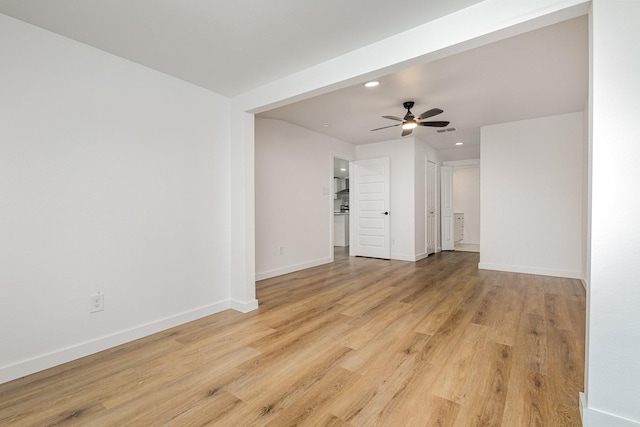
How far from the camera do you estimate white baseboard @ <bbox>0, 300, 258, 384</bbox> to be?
1.90 m

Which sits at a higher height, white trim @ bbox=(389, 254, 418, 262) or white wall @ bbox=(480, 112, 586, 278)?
white wall @ bbox=(480, 112, 586, 278)

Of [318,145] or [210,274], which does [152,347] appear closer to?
[210,274]

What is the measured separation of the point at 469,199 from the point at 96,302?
953cm

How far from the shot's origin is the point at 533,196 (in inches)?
182

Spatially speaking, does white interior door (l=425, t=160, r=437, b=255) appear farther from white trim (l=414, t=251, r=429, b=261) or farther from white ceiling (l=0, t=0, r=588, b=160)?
white ceiling (l=0, t=0, r=588, b=160)

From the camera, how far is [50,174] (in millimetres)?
2039

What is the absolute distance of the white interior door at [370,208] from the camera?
5980 millimetres

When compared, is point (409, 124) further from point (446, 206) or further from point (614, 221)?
point (446, 206)

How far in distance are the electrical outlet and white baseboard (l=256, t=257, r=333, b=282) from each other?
2.15 m

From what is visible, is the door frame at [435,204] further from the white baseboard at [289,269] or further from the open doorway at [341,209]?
the white baseboard at [289,269]

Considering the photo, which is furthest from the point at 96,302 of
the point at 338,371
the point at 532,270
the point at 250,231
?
the point at 532,270

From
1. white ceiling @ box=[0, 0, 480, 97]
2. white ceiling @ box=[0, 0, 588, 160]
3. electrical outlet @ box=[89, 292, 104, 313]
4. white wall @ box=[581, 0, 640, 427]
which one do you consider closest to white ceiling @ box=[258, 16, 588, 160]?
white ceiling @ box=[0, 0, 588, 160]

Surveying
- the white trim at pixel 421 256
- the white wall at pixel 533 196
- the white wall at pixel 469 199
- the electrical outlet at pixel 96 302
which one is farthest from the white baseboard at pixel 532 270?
the electrical outlet at pixel 96 302

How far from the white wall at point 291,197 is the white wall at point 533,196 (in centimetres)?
278
